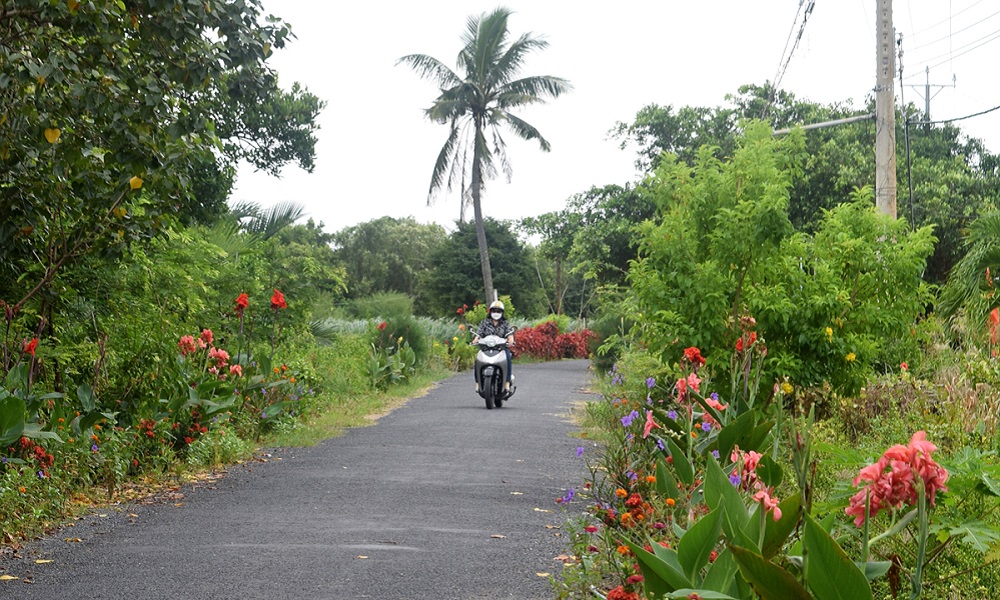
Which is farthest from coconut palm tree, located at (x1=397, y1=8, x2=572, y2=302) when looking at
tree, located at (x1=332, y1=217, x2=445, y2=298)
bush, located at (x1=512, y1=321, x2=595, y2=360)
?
tree, located at (x1=332, y1=217, x2=445, y2=298)

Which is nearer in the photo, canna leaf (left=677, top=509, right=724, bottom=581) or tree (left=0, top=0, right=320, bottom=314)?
canna leaf (left=677, top=509, right=724, bottom=581)

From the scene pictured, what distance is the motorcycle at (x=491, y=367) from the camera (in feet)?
51.3

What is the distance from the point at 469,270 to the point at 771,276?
3686cm

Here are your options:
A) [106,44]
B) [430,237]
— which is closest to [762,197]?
[106,44]

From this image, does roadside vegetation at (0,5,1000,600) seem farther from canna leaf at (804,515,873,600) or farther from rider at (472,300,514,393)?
rider at (472,300,514,393)

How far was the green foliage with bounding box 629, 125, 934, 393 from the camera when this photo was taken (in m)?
8.80

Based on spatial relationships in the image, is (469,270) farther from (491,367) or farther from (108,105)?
(108,105)

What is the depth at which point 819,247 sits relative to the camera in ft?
30.8

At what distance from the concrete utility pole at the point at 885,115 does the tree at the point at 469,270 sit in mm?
32318

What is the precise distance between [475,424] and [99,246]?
681 cm

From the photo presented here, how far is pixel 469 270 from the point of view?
45812 millimetres

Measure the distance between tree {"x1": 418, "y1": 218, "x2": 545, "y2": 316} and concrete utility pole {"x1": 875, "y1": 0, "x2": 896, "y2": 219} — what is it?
106 ft

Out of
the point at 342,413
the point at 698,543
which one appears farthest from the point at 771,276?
the point at 342,413

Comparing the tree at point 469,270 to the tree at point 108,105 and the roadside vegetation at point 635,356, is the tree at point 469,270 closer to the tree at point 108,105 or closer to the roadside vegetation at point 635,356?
the roadside vegetation at point 635,356
